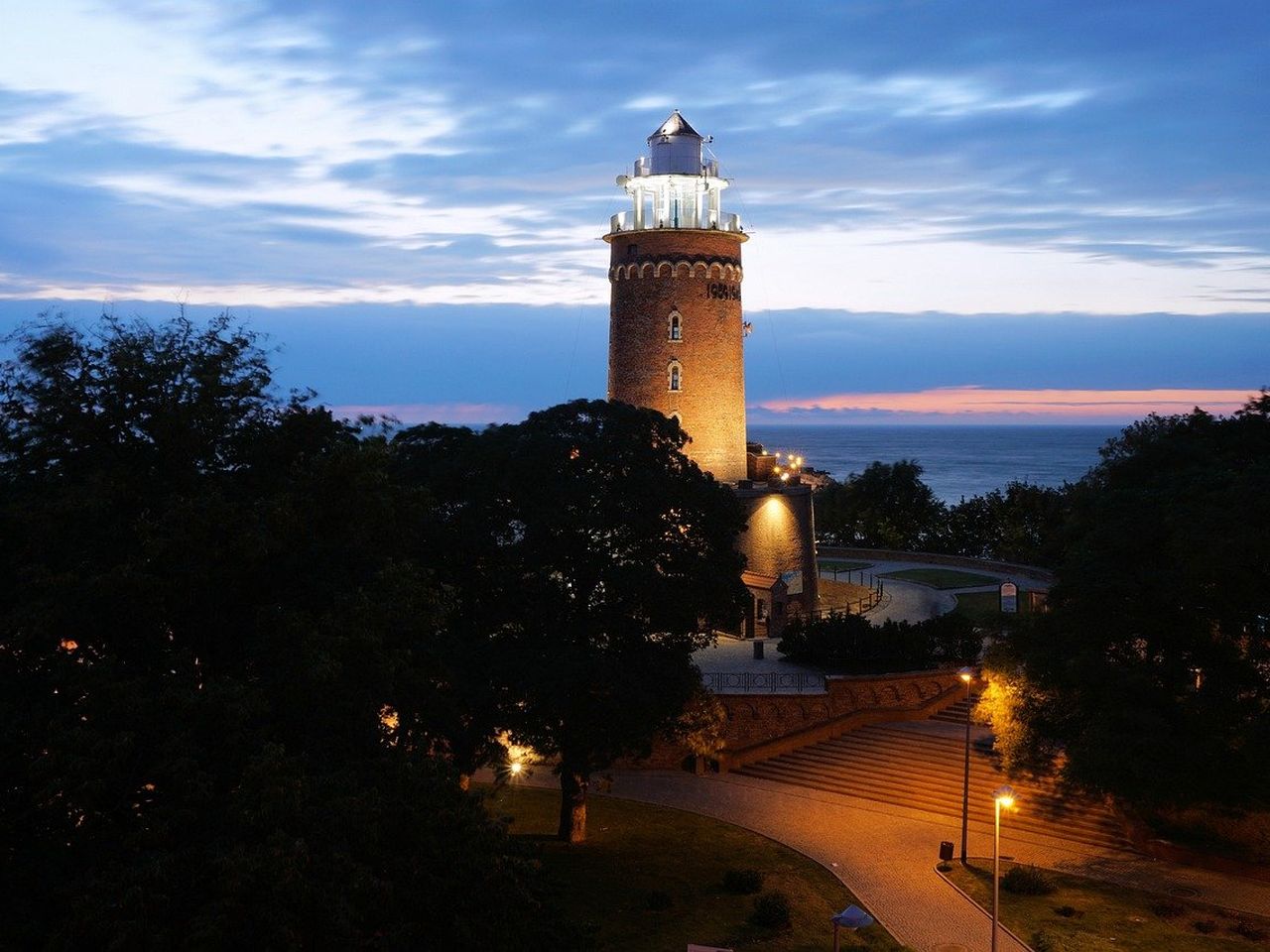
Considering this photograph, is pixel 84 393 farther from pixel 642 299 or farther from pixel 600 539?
pixel 642 299

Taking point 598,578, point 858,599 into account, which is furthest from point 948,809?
point 858,599

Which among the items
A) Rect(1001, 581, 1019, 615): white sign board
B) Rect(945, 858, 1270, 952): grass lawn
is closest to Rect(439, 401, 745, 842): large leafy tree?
Rect(945, 858, 1270, 952): grass lawn

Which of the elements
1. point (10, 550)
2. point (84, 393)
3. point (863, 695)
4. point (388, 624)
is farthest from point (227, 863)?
point (863, 695)

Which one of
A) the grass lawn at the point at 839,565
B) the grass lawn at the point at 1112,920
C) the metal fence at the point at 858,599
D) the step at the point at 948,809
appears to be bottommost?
the grass lawn at the point at 1112,920

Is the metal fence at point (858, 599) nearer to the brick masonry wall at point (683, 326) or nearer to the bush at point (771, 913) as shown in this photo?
the brick masonry wall at point (683, 326)

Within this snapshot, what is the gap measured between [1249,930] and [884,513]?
45.0 m

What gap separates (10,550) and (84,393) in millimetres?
2082

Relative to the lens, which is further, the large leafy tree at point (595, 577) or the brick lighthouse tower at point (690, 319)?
the brick lighthouse tower at point (690, 319)

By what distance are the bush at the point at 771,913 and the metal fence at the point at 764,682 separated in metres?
9.97

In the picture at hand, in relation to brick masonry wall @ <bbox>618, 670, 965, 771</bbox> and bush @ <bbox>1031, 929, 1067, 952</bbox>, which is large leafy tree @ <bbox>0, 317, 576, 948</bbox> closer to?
bush @ <bbox>1031, 929, 1067, 952</bbox>

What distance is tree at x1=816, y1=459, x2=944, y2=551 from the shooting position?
6406 cm

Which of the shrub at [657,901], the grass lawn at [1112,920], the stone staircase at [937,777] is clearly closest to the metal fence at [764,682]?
the stone staircase at [937,777]

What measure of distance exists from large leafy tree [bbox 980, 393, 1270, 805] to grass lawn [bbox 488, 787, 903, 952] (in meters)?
5.98

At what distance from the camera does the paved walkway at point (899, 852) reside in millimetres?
22031
